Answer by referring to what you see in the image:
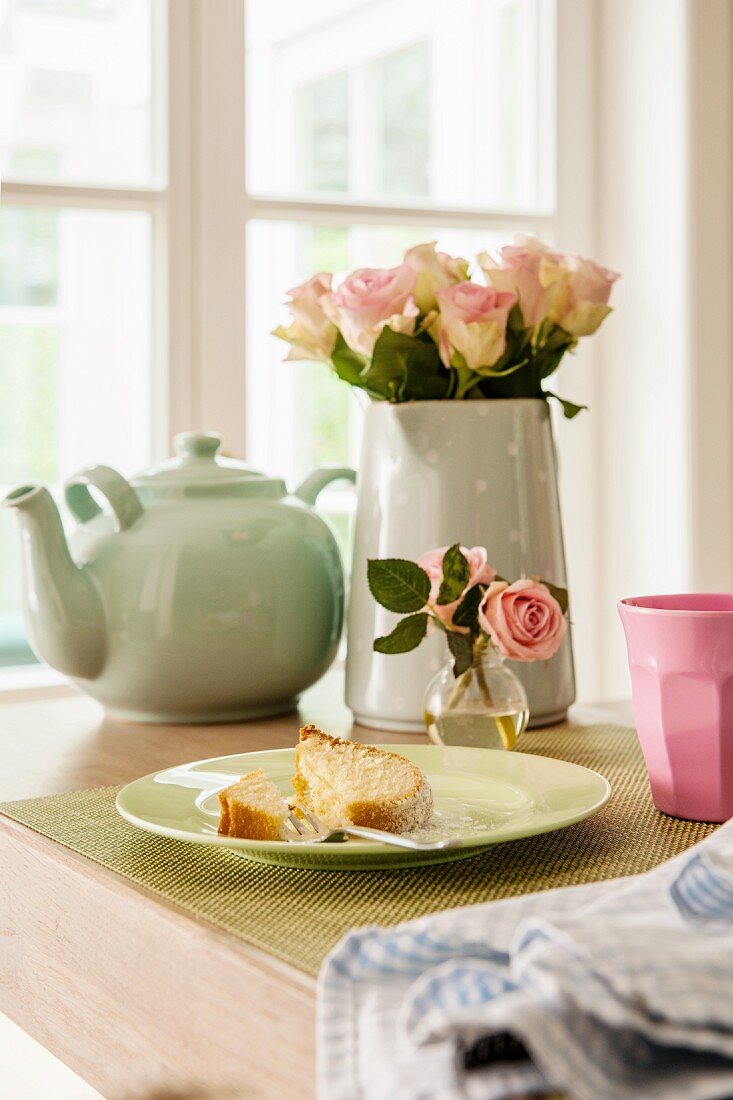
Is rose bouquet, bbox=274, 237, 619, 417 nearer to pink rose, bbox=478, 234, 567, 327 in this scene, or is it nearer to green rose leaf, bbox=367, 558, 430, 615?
pink rose, bbox=478, 234, 567, 327

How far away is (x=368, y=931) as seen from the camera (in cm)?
43

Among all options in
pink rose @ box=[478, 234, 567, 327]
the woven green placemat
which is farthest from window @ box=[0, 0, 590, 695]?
the woven green placemat

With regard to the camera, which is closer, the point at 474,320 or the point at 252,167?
the point at 474,320

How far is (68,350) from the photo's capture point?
2959mm

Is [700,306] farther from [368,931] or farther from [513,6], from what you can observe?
[368,931]

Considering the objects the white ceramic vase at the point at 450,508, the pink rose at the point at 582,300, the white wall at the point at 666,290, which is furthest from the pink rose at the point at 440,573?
the white wall at the point at 666,290

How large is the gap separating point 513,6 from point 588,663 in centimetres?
108

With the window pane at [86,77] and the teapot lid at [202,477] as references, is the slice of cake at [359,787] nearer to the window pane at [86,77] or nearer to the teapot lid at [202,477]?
the teapot lid at [202,477]

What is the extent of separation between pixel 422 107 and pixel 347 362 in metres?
1.32

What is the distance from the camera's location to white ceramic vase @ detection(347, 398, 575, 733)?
3.07ft

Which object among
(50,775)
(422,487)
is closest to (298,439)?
(422,487)

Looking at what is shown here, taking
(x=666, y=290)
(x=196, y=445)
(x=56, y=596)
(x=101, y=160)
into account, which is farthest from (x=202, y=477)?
(x=666, y=290)

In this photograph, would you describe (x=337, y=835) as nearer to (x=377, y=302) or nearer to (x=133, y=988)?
(x=133, y=988)

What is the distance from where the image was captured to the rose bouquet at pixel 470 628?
2.60 feet
